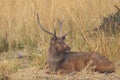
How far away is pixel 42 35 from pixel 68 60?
6.79 feet

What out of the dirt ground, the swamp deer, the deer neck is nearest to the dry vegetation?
the dirt ground

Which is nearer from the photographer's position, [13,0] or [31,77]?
[31,77]

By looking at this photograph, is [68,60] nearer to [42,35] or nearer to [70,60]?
[70,60]

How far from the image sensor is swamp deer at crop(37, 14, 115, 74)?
8.13 metres

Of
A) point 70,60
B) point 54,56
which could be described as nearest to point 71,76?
point 70,60

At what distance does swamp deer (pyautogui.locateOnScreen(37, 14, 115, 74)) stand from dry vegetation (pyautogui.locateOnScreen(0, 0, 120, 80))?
183 mm

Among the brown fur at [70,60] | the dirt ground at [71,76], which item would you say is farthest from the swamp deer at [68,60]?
the dirt ground at [71,76]

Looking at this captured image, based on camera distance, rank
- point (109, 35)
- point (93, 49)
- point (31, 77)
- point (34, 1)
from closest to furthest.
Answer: point (31, 77), point (93, 49), point (109, 35), point (34, 1)

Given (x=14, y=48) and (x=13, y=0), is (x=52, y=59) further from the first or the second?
(x=13, y=0)

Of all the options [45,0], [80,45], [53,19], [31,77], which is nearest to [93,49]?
[80,45]

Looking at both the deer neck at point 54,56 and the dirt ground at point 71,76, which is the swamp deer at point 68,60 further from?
the dirt ground at point 71,76

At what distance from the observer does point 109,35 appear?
991 cm

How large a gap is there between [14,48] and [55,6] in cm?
214

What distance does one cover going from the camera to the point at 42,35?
33.7 ft
